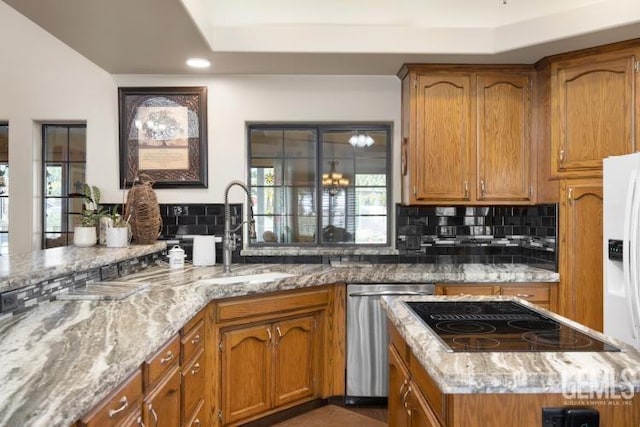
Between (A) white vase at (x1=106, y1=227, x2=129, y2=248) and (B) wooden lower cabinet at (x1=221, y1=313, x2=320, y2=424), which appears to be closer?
(B) wooden lower cabinet at (x1=221, y1=313, x2=320, y2=424)

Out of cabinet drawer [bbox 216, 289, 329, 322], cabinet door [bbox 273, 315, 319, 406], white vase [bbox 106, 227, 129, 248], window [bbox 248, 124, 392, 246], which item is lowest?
cabinet door [bbox 273, 315, 319, 406]

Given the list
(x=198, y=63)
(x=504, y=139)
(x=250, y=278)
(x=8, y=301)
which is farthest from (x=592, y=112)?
(x=8, y=301)

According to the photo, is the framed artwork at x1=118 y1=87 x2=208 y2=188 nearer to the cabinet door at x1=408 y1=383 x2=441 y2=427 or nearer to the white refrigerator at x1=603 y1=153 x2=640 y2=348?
the cabinet door at x1=408 y1=383 x2=441 y2=427

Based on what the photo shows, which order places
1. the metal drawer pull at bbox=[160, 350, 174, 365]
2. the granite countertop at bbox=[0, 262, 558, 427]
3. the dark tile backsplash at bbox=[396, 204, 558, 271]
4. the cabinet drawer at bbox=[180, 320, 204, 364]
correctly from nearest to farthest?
the granite countertop at bbox=[0, 262, 558, 427] < the metal drawer pull at bbox=[160, 350, 174, 365] < the cabinet drawer at bbox=[180, 320, 204, 364] < the dark tile backsplash at bbox=[396, 204, 558, 271]

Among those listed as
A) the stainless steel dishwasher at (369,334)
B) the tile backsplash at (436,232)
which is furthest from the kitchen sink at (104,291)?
the stainless steel dishwasher at (369,334)

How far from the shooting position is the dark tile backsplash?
3646 mm

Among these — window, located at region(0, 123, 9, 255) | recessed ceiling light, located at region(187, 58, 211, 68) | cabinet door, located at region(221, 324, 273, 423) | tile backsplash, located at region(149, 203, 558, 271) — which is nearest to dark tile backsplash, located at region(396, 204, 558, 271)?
tile backsplash, located at region(149, 203, 558, 271)

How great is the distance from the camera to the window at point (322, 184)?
12.2ft

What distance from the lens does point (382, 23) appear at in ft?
10.7

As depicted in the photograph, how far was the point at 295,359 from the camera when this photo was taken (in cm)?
293

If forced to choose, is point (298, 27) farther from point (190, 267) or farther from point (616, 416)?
point (616, 416)

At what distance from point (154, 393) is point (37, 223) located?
2.77m

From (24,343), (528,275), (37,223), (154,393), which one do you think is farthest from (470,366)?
(37,223)

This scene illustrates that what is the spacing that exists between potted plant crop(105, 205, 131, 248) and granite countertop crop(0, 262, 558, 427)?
28 centimetres
